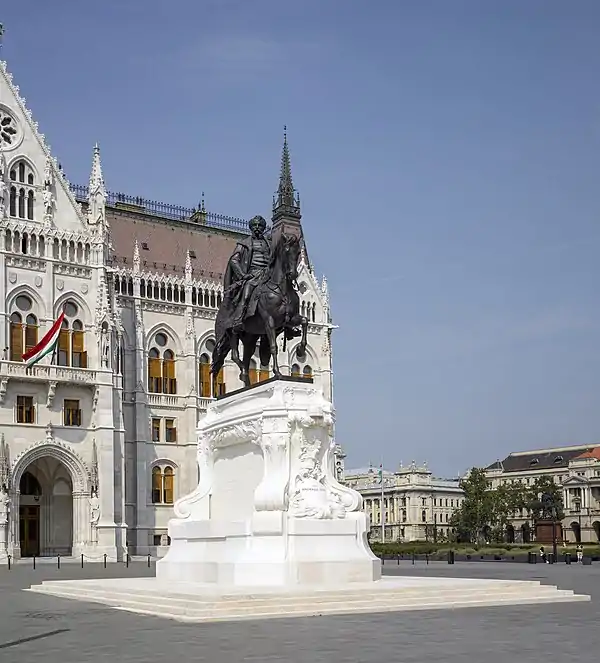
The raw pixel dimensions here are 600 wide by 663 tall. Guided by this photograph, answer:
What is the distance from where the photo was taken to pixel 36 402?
59500mm

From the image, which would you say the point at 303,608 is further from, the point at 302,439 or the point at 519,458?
the point at 519,458

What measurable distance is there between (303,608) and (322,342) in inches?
2313

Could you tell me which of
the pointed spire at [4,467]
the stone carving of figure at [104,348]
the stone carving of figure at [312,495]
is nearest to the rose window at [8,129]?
the stone carving of figure at [104,348]

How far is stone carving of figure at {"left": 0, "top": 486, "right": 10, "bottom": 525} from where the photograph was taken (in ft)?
184

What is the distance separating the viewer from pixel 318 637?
15.4 metres

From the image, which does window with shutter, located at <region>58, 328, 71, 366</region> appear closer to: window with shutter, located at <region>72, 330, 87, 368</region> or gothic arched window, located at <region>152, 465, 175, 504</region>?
window with shutter, located at <region>72, 330, 87, 368</region>

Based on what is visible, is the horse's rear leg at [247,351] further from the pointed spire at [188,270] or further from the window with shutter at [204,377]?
the pointed spire at [188,270]

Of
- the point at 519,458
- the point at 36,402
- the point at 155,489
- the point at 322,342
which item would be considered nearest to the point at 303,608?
the point at 36,402

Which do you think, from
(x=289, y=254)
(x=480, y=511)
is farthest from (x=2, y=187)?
(x=480, y=511)

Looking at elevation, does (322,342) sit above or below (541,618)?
above

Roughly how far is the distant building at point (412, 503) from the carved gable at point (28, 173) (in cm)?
11022

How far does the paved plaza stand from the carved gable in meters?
44.3

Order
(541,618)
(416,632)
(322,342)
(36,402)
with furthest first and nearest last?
(322,342)
(36,402)
(541,618)
(416,632)

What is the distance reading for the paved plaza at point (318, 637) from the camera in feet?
44.4
